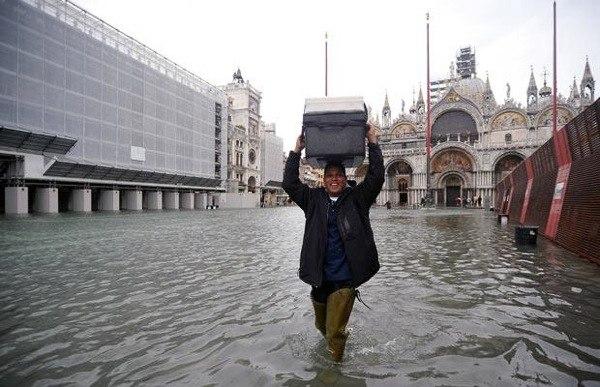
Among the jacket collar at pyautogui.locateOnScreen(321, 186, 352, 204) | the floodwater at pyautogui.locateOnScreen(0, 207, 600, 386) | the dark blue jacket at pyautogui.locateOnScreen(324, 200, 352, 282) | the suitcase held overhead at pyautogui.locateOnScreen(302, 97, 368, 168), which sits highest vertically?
the suitcase held overhead at pyautogui.locateOnScreen(302, 97, 368, 168)

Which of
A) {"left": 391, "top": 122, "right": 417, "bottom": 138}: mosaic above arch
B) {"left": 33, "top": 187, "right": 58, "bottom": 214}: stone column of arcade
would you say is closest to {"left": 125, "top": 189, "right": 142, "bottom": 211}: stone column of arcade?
{"left": 33, "top": 187, "right": 58, "bottom": 214}: stone column of arcade

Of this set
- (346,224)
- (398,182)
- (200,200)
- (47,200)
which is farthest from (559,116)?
(47,200)

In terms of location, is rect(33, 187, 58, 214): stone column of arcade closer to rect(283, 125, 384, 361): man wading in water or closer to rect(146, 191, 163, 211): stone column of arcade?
rect(146, 191, 163, 211): stone column of arcade

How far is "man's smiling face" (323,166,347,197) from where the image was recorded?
12.3 feet

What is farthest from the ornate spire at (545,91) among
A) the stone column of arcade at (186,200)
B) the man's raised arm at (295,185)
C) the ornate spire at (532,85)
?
the man's raised arm at (295,185)

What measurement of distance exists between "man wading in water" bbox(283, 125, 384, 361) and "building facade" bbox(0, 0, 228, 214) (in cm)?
3374

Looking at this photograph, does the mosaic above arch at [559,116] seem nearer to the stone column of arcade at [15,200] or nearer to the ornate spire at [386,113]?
the ornate spire at [386,113]

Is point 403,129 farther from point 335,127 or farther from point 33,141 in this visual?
point 335,127

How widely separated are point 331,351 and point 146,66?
159ft

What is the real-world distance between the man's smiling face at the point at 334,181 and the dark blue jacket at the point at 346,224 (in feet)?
0.21

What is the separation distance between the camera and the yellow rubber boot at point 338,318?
335 centimetres

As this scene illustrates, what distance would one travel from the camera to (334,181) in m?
3.75

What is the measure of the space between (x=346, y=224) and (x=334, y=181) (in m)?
0.51

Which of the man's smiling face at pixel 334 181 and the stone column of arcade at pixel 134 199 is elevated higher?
the man's smiling face at pixel 334 181
